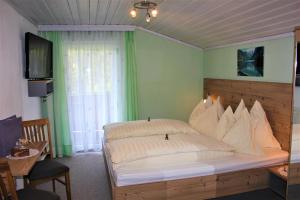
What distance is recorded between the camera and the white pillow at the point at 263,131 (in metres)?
3.19

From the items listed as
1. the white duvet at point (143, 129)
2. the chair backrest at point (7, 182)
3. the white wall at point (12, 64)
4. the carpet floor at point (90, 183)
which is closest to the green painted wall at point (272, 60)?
the white duvet at point (143, 129)

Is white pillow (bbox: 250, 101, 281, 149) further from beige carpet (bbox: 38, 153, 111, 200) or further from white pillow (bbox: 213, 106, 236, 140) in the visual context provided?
beige carpet (bbox: 38, 153, 111, 200)

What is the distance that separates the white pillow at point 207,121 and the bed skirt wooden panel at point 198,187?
0.90 m

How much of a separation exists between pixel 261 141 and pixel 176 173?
1.25 meters

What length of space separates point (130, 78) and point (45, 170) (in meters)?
2.41

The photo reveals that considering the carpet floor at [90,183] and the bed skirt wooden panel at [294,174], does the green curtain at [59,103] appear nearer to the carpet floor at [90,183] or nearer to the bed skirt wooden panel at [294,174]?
the carpet floor at [90,183]

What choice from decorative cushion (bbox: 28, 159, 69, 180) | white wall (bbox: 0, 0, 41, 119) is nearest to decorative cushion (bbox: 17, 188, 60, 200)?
decorative cushion (bbox: 28, 159, 69, 180)

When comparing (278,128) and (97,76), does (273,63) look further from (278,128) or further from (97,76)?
(97,76)

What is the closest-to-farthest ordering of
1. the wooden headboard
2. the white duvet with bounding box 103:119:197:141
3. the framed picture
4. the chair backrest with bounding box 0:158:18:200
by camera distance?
the chair backrest with bounding box 0:158:18:200
the wooden headboard
the framed picture
the white duvet with bounding box 103:119:197:141

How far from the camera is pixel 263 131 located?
10.5 feet

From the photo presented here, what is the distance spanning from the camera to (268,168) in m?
2.93

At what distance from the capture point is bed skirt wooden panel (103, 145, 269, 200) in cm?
257

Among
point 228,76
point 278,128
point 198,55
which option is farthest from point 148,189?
point 198,55

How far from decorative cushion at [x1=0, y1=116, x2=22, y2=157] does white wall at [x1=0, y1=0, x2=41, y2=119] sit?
3.8 inches
